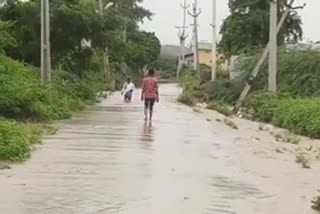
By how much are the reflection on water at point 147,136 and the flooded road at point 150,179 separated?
0.02m

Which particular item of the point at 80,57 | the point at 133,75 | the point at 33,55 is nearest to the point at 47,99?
the point at 33,55

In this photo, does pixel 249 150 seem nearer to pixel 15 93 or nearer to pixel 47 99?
pixel 15 93

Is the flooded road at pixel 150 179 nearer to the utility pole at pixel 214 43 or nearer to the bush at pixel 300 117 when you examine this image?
the bush at pixel 300 117

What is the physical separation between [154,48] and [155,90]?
72.5m

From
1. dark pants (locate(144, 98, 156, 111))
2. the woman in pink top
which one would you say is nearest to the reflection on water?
dark pants (locate(144, 98, 156, 111))

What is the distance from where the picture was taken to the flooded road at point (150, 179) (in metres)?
9.53

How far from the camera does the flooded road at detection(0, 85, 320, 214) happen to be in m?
9.53

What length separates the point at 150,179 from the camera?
11.7 m

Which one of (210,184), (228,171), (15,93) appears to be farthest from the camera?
(15,93)

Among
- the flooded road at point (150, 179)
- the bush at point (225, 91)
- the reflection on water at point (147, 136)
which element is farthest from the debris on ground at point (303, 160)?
the bush at point (225, 91)

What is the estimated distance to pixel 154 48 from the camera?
95.4 meters

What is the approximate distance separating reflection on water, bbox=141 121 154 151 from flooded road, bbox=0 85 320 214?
0.07ft

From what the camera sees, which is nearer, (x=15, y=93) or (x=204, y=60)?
(x=15, y=93)

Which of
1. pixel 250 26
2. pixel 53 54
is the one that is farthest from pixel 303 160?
pixel 250 26
